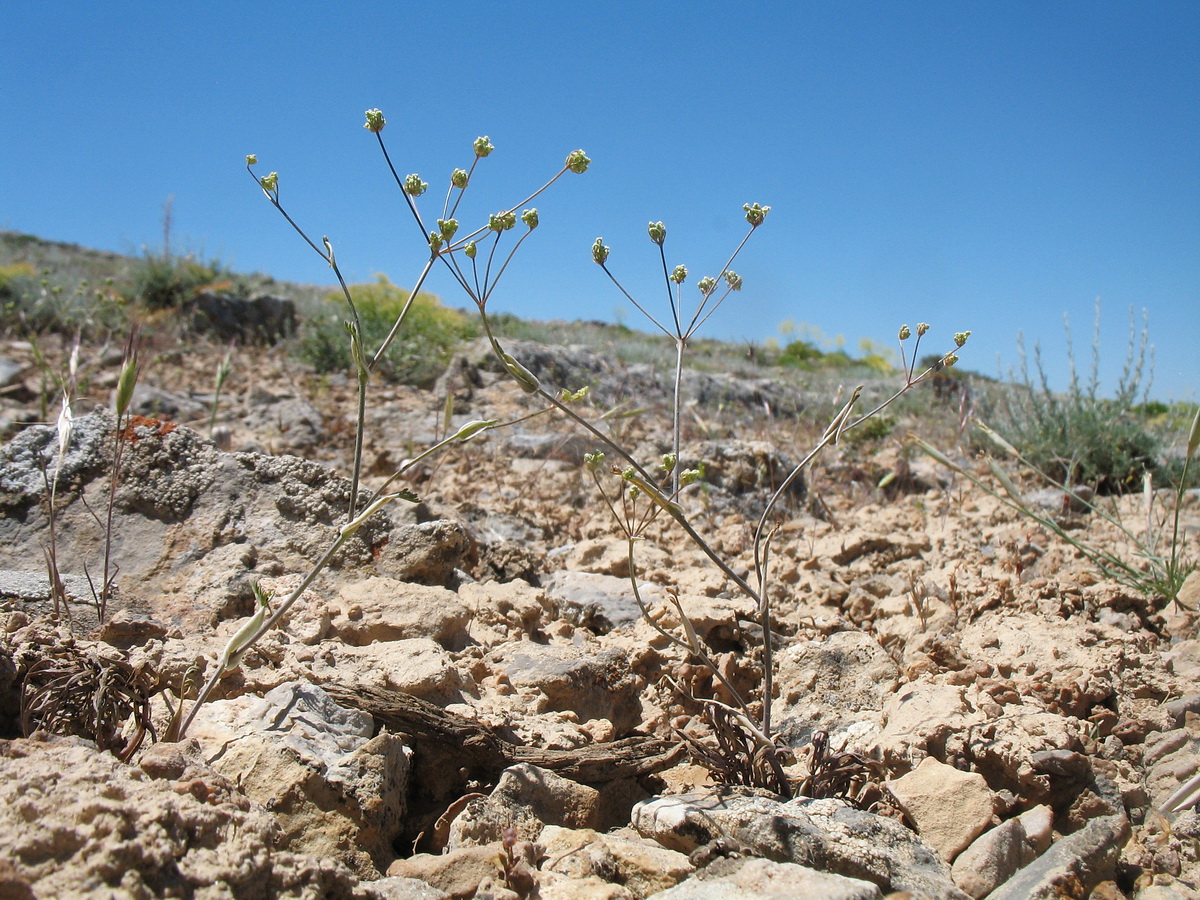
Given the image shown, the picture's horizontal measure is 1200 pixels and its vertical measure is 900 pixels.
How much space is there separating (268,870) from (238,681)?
743 millimetres

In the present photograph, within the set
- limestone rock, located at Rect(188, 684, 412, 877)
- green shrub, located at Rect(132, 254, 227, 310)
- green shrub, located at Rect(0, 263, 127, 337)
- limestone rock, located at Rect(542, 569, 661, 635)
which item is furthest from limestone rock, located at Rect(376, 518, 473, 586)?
green shrub, located at Rect(132, 254, 227, 310)

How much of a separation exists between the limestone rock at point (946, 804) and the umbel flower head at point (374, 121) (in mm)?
Answer: 1706

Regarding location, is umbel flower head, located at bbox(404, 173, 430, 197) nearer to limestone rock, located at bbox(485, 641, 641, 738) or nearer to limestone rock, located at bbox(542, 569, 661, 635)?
limestone rock, located at bbox(485, 641, 641, 738)

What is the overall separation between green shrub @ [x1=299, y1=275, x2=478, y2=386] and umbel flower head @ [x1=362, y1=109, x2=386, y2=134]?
13.5 ft

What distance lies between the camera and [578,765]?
169cm

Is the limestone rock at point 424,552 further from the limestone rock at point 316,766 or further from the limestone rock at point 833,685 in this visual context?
the limestone rock at point 833,685

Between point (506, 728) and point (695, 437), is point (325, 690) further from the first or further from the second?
point (695, 437)

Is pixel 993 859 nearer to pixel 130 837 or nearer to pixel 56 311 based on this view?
pixel 130 837

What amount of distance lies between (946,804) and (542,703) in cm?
94

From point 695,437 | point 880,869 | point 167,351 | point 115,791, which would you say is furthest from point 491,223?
point 167,351

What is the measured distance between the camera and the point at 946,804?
65.0 inches

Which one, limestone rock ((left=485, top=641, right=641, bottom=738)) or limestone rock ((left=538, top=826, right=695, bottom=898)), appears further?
limestone rock ((left=485, top=641, right=641, bottom=738))

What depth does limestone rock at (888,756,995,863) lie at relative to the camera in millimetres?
1604

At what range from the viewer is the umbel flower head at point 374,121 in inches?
61.9
